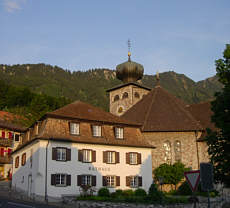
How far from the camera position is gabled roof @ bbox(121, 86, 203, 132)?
3766 centimetres

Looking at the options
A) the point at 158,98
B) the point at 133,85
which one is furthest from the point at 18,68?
the point at 158,98

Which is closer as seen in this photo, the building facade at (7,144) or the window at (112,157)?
the window at (112,157)

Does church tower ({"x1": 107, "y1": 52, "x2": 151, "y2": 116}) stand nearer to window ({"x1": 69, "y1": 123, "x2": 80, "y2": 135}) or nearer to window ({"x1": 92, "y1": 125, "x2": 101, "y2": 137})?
window ({"x1": 92, "y1": 125, "x2": 101, "y2": 137})

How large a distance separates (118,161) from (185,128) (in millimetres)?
8552

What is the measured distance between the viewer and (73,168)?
30922 mm

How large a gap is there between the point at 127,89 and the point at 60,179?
2842cm

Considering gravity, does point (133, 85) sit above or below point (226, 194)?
above

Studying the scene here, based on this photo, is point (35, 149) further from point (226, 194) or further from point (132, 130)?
point (226, 194)

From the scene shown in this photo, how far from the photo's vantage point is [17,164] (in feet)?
120

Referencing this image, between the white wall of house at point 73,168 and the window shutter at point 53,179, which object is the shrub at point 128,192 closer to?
the white wall of house at point 73,168

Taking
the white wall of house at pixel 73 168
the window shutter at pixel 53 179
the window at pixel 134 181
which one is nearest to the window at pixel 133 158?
the white wall of house at pixel 73 168

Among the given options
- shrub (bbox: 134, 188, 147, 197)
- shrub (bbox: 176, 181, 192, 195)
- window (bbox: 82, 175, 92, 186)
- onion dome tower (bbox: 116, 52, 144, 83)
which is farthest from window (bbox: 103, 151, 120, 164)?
onion dome tower (bbox: 116, 52, 144, 83)

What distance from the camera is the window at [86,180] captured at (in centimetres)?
3083

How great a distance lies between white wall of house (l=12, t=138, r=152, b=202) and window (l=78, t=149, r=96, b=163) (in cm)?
29
